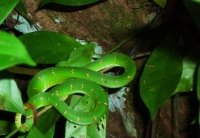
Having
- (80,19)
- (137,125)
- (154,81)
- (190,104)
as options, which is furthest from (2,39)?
(137,125)

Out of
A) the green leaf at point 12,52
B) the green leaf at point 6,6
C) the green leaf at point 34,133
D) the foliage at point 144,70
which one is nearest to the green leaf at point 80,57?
the foliage at point 144,70

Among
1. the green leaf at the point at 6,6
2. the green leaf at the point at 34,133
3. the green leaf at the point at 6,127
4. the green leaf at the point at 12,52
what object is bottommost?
the green leaf at the point at 6,127

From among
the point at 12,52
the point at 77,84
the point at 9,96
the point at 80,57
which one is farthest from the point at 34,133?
the point at 12,52

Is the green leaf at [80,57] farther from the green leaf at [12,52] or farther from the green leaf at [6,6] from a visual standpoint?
the green leaf at [12,52]

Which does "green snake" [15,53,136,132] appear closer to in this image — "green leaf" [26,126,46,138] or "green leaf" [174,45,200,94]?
"green leaf" [26,126,46,138]

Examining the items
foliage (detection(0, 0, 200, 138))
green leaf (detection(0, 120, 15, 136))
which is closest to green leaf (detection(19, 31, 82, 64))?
foliage (detection(0, 0, 200, 138))

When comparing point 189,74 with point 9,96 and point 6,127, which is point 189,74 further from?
point 6,127
